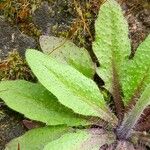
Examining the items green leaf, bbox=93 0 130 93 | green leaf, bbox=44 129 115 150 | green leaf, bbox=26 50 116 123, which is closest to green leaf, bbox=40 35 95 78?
green leaf, bbox=93 0 130 93

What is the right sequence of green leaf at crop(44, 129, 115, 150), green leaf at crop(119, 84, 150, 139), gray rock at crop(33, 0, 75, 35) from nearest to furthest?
1. green leaf at crop(119, 84, 150, 139)
2. green leaf at crop(44, 129, 115, 150)
3. gray rock at crop(33, 0, 75, 35)

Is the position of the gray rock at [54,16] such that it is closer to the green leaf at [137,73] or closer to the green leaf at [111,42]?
the green leaf at [111,42]

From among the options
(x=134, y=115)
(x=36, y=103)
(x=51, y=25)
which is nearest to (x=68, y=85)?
(x=36, y=103)

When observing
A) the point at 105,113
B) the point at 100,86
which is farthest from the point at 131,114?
→ the point at 100,86

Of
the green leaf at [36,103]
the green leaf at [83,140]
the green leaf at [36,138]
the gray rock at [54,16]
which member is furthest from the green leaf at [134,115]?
the gray rock at [54,16]

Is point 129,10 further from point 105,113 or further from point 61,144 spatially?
point 61,144

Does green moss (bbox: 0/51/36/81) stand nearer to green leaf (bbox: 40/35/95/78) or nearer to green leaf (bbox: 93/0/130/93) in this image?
green leaf (bbox: 40/35/95/78)
